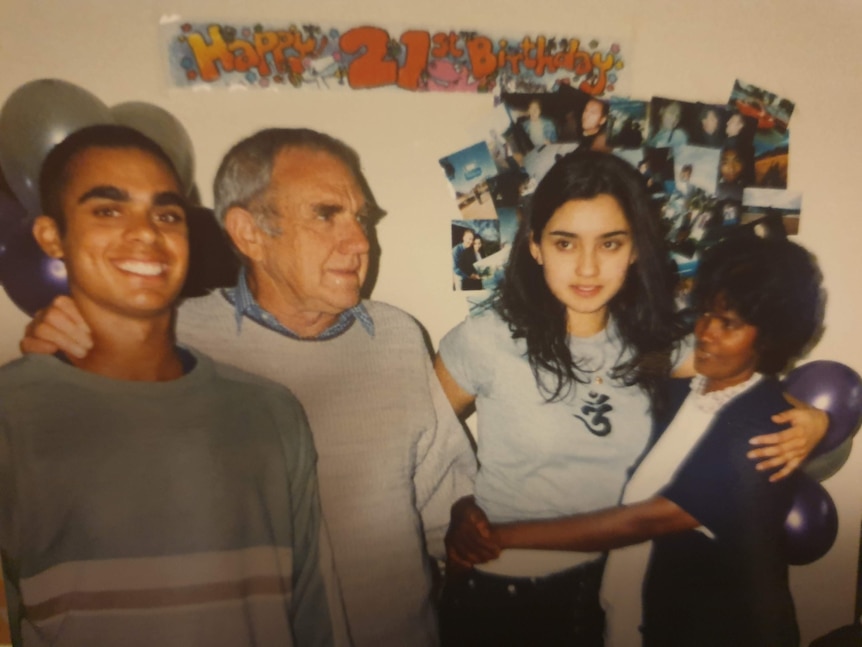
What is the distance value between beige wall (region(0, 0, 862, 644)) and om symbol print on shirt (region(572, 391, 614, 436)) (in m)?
0.33

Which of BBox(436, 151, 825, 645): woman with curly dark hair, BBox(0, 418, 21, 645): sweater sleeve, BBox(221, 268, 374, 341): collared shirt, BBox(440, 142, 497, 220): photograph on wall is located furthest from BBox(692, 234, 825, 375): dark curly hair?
BBox(0, 418, 21, 645): sweater sleeve

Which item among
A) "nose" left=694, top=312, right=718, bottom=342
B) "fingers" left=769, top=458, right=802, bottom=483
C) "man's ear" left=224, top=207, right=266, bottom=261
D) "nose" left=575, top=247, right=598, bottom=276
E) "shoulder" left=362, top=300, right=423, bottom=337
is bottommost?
"fingers" left=769, top=458, right=802, bottom=483

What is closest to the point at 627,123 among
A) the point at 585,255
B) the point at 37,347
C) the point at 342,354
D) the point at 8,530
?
the point at 585,255

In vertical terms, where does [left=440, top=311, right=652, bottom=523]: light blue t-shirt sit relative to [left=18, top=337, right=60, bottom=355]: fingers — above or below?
below

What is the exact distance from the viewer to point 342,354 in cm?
122

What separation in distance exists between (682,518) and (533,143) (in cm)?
89

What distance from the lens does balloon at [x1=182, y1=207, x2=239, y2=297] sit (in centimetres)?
113

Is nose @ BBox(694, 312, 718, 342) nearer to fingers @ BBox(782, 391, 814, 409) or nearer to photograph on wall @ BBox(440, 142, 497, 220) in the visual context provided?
fingers @ BBox(782, 391, 814, 409)

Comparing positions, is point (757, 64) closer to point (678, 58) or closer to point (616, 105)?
point (678, 58)

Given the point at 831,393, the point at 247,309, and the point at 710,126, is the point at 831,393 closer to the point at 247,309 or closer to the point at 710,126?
the point at 710,126

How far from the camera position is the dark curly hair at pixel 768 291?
1405 millimetres

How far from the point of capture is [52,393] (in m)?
1.04

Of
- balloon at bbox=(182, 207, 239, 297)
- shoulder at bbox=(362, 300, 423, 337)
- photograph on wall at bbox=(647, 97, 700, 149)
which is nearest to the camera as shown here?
balloon at bbox=(182, 207, 239, 297)

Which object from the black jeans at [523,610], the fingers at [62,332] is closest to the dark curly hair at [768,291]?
the black jeans at [523,610]
